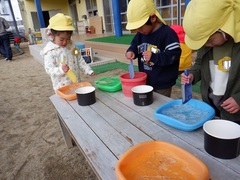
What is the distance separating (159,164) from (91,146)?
278 millimetres

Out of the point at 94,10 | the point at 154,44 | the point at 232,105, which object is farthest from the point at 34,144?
the point at 94,10

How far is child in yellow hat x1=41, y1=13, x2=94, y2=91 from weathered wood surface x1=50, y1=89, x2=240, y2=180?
0.41 m

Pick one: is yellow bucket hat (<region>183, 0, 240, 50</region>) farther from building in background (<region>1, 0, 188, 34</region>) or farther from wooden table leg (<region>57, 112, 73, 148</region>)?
building in background (<region>1, 0, 188, 34</region>)

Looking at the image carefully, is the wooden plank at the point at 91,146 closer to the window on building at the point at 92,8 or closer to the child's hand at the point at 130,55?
the child's hand at the point at 130,55

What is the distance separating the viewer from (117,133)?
83cm

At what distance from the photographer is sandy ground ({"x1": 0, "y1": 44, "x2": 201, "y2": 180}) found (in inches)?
57.0

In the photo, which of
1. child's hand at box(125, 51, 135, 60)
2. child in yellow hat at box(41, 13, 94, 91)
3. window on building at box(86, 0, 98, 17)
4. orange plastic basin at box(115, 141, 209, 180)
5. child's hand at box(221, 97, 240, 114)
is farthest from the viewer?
window on building at box(86, 0, 98, 17)

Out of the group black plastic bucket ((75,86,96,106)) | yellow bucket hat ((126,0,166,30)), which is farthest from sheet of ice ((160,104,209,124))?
yellow bucket hat ((126,0,166,30))

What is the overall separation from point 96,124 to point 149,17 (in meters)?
0.74

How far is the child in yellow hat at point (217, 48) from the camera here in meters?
0.69

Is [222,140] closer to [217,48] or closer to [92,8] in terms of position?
[217,48]

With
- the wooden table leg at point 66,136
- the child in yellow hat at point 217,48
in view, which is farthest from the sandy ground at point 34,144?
the child in yellow hat at point 217,48

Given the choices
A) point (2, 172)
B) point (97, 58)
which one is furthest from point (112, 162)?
point (97, 58)

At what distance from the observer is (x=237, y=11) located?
2.26 ft
